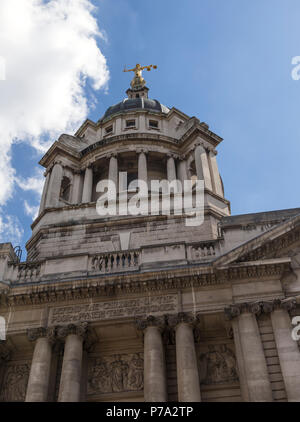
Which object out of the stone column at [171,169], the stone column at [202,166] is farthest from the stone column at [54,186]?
the stone column at [202,166]

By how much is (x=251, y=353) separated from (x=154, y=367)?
3231mm

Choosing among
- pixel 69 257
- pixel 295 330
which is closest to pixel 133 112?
pixel 69 257

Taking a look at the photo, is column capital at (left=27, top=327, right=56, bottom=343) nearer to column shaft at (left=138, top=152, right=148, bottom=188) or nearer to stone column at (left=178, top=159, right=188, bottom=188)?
column shaft at (left=138, top=152, right=148, bottom=188)

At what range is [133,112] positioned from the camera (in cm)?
3631

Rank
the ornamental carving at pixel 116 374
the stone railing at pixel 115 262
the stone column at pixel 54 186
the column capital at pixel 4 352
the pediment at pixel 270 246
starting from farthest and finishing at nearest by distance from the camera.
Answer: the stone column at pixel 54 186 → the stone railing at pixel 115 262 → the column capital at pixel 4 352 → the pediment at pixel 270 246 → the ornamental carving at pixel 116 374

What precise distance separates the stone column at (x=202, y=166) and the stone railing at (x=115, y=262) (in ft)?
29.5

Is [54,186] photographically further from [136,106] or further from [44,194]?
[136,106]

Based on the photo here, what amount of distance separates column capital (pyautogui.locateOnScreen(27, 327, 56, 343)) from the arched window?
14.4 m

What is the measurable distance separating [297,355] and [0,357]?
10.9 metres

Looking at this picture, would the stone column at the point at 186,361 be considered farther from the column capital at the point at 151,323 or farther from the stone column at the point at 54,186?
the stone column at the point at 54,186

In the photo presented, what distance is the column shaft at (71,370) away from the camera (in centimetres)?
1564

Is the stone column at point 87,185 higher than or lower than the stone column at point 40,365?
higher

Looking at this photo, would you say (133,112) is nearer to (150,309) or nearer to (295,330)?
(150,309)
